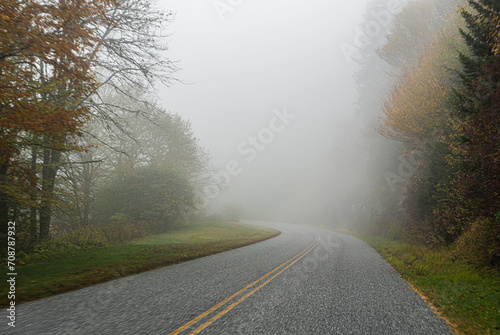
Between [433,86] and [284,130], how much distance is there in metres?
128

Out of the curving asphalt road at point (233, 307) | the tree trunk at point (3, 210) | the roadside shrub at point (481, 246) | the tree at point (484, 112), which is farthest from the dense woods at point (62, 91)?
the roadside shrub at point (481, 246)

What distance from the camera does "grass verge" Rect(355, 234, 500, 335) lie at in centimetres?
432

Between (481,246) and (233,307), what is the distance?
880 centimetres

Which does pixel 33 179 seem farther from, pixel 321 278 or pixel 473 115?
A: pixel 473 115

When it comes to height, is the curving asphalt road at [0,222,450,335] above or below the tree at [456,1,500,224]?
below

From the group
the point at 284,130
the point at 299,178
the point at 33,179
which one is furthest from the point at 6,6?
the point at 284,130

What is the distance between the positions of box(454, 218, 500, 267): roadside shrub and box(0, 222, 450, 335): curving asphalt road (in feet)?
9.99

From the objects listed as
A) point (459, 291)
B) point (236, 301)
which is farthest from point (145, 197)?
point (459, 291)

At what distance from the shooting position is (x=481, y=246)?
791 cm

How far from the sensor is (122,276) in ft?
22.7

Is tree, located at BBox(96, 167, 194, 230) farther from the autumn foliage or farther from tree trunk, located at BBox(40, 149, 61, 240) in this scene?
the autumn foliage

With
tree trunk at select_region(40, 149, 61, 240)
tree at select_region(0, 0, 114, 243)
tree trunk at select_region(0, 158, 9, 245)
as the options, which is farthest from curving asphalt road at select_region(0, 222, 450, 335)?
tree trunk at select_region(40, 149, 61, 240)

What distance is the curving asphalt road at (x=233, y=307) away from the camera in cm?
379

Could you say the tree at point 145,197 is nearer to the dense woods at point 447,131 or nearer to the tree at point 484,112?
the dense woods at point 447,131
